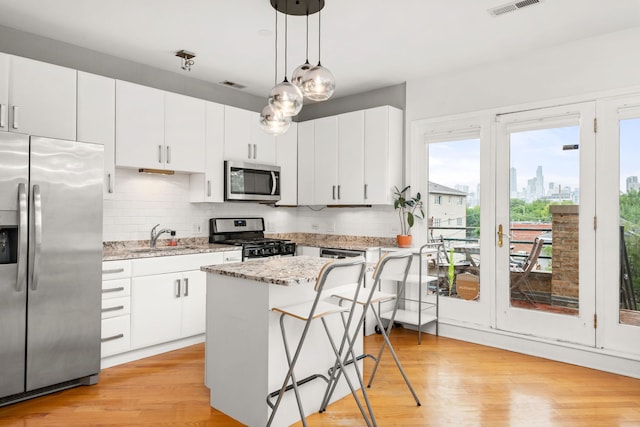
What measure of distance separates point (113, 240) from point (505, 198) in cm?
376

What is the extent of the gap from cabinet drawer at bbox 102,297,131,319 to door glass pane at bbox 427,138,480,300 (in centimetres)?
304

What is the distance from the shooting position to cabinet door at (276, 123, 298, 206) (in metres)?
5.22

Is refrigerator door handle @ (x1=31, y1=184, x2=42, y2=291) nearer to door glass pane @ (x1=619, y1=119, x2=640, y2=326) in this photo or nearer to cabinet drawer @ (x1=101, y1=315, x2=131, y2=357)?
cabinet drawer @ (x1=101, y1=315, x2=131, y2=357)

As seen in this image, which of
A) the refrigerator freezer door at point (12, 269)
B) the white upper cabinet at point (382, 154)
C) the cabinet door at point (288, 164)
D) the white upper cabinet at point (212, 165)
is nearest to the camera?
the refrigerator freezer door at point (12, 269)

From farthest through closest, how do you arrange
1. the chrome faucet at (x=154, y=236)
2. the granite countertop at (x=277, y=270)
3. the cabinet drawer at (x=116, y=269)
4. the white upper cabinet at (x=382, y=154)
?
1. the white upper cabinet at (x=382, y=154)
2. the chrome faucet at (x=154, y=236)
3. the cabinet drawer at (x=116, y=269)
4. the granite countertop at (x=277, y=270)

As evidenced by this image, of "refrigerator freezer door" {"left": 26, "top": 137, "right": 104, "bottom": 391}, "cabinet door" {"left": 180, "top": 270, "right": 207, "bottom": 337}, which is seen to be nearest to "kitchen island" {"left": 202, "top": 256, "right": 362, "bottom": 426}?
"refrigerator freezer door" {"left": 26, "top": 137, "right": 104, "bottom": 391}

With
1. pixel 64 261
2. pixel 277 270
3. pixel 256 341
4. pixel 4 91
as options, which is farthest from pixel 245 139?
pixel 256 341

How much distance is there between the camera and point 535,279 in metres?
3.91

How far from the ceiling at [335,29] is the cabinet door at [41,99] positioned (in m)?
0.39

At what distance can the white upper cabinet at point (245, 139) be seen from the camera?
4641mm

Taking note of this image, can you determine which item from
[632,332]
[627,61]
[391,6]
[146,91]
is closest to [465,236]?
[632,332]

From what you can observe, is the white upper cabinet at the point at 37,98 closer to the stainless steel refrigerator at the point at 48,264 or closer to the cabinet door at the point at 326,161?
the stainless steel refrigerator at the point at 48,264

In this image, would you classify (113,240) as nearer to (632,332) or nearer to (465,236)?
(465,236)

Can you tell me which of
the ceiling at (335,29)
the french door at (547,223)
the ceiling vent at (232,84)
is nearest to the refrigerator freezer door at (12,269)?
the ceiling at (335,29)
